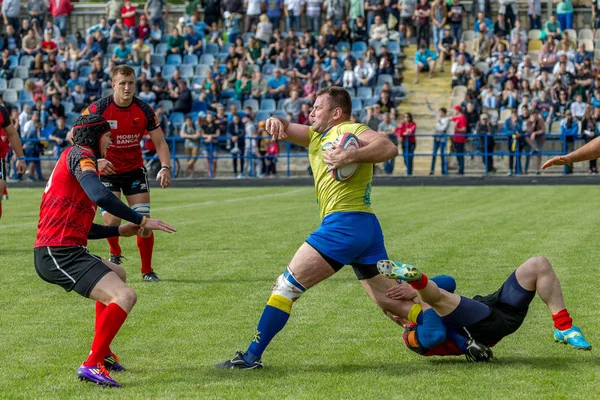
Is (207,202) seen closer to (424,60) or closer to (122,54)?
(122,54)

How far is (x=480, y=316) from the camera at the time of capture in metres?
6.86

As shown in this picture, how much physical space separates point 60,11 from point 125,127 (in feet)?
92.9

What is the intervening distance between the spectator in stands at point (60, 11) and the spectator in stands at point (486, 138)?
659 inches

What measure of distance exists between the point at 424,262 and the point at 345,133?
529 centimetres

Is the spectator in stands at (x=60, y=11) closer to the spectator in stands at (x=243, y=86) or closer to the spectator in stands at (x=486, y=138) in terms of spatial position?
the spectator in stands at (x=243, y=86)

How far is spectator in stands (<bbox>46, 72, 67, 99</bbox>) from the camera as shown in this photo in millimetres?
32888

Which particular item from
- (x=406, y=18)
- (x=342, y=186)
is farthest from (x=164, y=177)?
(x=406, y=18)

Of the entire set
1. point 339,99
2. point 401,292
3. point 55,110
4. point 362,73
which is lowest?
point 55,110

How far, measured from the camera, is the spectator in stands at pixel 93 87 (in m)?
32.8

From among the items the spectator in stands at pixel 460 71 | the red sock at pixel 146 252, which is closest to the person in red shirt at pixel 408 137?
the spectator in stands at pixel 460 71

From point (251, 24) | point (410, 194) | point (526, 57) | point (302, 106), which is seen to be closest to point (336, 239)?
point (410, 194)

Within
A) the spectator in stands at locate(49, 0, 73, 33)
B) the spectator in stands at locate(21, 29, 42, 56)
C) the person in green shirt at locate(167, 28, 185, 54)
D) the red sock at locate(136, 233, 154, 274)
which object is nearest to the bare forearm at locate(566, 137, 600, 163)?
the red sock at locate(136, 233, 154, 274)

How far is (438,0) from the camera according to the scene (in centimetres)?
A: 3338

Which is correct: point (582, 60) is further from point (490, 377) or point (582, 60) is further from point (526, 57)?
point (490, 377)
